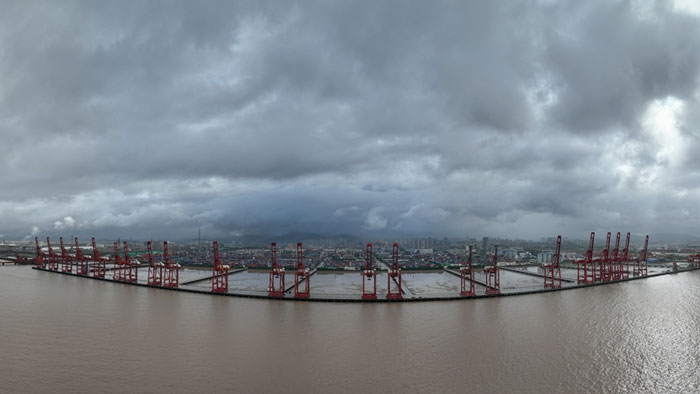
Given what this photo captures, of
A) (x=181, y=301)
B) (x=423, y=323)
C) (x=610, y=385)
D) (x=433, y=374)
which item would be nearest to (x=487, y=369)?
(x=433, y=374)

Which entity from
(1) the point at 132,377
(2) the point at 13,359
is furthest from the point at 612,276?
(2) the point at 13,359

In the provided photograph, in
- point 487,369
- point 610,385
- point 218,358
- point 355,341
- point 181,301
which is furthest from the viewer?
point 181,301

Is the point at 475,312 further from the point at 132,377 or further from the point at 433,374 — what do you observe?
the point at 132,377

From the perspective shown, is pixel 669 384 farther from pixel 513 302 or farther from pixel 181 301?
pixel 181 301

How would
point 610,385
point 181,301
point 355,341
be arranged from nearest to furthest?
point 610,385
point 355,341
point 181,301

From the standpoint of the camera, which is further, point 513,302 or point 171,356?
point 513,302

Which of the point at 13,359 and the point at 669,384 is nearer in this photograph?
the point at 669,384
